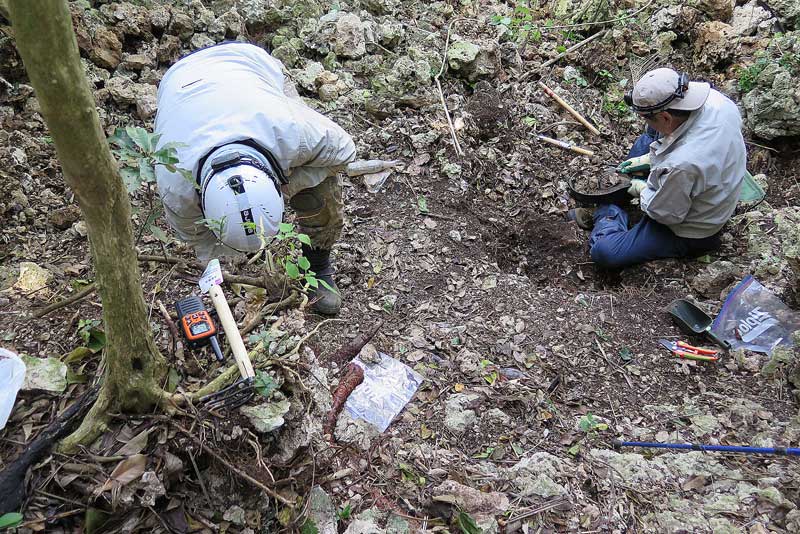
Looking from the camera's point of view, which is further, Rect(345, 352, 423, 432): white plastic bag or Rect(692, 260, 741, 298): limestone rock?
Rect(692, 260, 741, 298): limestone rock

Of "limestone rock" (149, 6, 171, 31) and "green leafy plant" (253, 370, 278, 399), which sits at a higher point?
"limestone rock" (149, 6, 171, 31)

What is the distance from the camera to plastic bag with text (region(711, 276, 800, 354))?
3.29 meters

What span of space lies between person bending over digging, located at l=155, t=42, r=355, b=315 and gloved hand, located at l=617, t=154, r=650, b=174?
279cm

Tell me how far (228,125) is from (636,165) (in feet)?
11.8

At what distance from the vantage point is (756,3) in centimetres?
560

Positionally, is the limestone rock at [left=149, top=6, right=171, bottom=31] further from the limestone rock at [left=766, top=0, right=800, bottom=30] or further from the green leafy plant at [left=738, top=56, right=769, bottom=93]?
the limestone rock at [left=766, top=0, right=800, bottom=30]

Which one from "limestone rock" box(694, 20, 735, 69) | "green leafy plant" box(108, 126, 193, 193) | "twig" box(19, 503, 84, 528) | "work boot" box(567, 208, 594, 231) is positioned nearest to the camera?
"twig" box(19, 503, 84, 528)

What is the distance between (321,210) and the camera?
3.37 metres

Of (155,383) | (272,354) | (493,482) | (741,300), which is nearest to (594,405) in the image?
(493,482)

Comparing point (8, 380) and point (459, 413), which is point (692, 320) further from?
point (8, 380)

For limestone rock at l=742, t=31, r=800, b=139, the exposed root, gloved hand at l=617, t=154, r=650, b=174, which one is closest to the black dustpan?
gloved hand at l=617, t=154, r=650, b=174

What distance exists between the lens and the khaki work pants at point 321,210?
10.8 ft

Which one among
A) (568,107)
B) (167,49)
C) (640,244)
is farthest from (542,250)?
(167,49)

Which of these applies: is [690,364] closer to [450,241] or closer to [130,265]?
[450,241]
